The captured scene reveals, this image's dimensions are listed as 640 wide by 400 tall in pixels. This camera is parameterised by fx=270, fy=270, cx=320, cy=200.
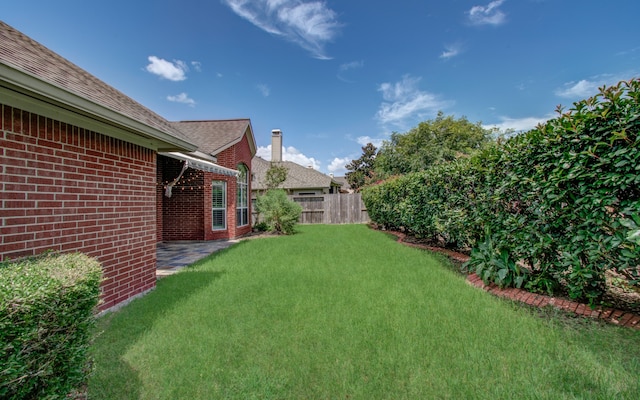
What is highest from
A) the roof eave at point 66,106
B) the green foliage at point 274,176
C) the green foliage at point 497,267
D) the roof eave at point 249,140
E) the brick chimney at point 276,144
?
the brick chimney at point 276,144

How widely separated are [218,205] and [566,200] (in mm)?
12241

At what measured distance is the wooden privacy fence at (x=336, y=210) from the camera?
2180 centimetres

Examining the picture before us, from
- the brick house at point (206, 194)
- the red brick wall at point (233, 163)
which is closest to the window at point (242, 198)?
the brick house at point (206, 194)

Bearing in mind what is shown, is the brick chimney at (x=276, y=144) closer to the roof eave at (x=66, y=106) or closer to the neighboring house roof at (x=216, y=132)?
the neighboring house roof at (x=216, y=132)

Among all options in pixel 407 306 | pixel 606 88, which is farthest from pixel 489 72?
pixel 407 306

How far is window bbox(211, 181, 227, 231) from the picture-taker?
1255 cm

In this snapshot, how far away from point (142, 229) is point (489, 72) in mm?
15549

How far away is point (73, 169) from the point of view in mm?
3887

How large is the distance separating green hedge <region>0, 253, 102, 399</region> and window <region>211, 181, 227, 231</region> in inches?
416

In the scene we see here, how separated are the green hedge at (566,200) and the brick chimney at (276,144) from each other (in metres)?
25.7

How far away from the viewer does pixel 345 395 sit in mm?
2387

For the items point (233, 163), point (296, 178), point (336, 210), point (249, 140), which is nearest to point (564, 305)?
point (233, 163)

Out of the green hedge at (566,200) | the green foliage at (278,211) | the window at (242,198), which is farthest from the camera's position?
the green foliage at (278,211)

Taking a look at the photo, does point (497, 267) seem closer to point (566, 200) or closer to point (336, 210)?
point (566, 200)
